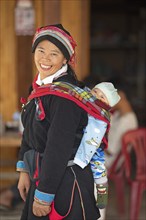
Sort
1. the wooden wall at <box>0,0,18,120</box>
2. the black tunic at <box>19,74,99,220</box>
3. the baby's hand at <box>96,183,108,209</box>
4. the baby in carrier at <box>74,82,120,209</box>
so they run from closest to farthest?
1. the black tunic at <box>19,74,99,220</box>
2. the baby in carrier at <box>74,82,120,209</box>
3. the baby's hand at <box>96,183,108,209</box>
4. the wooden wall at <box>0,0,18,120</box>

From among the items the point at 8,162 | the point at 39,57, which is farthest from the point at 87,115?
the point at 8,162

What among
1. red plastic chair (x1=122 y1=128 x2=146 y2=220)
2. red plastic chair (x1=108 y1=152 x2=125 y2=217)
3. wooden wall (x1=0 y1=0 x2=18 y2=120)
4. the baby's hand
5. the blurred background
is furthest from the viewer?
wooden wall (x1=0 y1=0 x2=18 y2=120)

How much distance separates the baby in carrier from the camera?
7.61ft

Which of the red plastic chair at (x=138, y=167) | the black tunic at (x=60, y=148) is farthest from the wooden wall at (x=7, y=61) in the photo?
the black tunic at (x=60, y=148)

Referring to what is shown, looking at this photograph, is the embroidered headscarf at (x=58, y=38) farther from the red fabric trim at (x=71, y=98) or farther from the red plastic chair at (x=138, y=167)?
the red plastic chair at (x=138, y=167)

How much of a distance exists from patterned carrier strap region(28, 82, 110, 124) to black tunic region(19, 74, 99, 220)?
25 mm

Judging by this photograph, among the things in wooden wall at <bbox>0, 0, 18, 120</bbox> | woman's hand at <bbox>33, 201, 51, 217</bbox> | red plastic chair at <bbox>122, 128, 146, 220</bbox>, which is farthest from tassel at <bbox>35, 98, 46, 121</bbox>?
wooden wall at <bbox>0, 0, 18, 120</bbox>

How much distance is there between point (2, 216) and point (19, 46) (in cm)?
171

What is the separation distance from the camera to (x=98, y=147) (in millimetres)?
2379

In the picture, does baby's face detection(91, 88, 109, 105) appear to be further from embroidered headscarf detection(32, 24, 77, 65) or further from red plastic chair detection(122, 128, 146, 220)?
red plastic chair detection(122, 128, 146, 220)

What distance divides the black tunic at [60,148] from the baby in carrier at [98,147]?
0.11ft

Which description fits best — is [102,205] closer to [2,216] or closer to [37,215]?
[37,215]

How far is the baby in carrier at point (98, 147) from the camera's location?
7.61 ft

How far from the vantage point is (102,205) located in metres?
2.44
